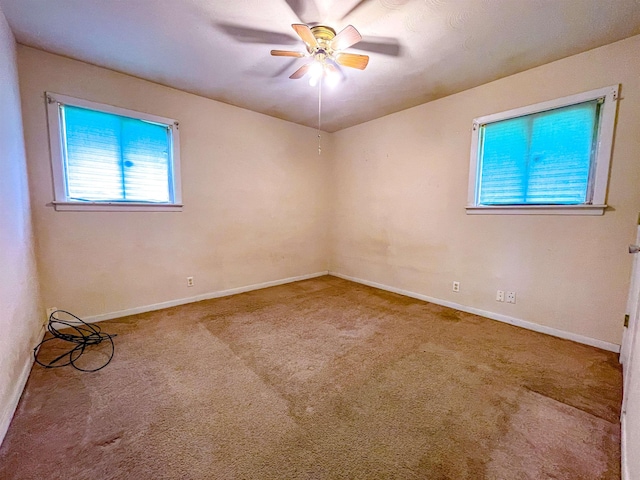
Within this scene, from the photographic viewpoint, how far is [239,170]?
11.9 feet

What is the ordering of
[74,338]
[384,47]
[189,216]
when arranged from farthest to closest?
[189,216]
[74,338]
[384,47]

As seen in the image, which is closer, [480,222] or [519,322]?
[519,322]

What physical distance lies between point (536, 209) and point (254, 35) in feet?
9.58

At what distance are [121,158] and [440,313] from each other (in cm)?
384

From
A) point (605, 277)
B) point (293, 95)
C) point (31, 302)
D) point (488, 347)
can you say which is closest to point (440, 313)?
point (488, 347)

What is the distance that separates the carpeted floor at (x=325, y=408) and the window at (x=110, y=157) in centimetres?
131

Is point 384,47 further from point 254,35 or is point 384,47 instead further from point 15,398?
point 15,398

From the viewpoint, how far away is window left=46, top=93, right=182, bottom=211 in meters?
2.48

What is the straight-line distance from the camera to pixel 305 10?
1.87 metres

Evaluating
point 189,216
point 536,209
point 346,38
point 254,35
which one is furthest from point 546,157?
point 189,216

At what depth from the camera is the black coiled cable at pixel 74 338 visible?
6.57 ft

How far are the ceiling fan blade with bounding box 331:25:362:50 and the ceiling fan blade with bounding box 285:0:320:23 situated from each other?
0.21 meters

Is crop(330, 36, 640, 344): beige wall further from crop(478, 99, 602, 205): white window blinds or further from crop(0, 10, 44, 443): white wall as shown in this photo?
crop(0, 10, 44, 443): white wall

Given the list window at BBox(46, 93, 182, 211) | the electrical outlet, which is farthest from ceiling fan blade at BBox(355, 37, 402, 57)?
the electrical outlet
